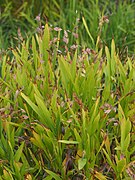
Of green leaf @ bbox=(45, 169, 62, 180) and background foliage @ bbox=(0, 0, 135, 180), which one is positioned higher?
background foliage @ bbox=(0, 0, 135, 180)

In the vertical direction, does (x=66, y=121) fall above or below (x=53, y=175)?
above

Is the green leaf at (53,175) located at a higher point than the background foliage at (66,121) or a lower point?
lower

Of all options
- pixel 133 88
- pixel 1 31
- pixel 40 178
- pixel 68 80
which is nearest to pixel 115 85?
pixel 133 88

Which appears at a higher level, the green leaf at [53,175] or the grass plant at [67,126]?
the grass plant at [67,126]

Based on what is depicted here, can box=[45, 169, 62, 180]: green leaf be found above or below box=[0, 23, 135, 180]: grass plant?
below

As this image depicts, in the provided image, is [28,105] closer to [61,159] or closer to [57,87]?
[57,87]

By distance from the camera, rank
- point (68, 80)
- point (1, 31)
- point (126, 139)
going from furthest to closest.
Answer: point (1, 31) < point (68, 80) < point (126, 139)

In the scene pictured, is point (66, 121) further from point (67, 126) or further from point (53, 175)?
point (53, 175)

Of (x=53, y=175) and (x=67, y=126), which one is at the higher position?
(x=67, y=126)

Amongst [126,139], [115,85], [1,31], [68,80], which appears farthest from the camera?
[1,31]

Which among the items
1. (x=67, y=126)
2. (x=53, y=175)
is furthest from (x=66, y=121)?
(x=53, y=175)

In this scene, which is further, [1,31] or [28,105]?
[1,31]
